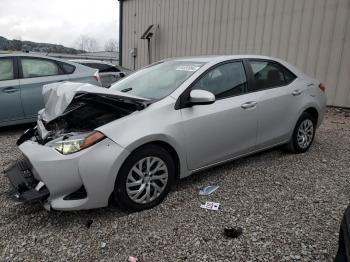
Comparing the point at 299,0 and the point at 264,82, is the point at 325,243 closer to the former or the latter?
the point at 264,82

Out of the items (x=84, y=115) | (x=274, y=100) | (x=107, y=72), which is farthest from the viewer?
(x=107, y=72)

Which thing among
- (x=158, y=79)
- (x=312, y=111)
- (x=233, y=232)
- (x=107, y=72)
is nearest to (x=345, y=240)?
(x=233, y=232)

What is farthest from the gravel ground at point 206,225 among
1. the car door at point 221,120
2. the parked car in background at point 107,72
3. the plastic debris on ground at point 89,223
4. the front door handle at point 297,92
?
the parked car in background at point 107,72

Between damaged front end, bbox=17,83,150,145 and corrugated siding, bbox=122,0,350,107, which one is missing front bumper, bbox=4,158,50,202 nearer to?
damaged front end, bbox=17,83,150,145

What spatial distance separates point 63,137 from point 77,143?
24cm

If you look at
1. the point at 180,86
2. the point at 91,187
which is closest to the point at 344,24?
the point at 180,86

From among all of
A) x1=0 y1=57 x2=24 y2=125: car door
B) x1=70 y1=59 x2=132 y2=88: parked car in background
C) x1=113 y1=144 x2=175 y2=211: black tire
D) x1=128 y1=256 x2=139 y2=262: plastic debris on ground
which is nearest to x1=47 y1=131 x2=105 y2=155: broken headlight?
x1=113 y1=144 x2=175 y2=211: black tire

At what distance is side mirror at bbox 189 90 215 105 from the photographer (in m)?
3.28

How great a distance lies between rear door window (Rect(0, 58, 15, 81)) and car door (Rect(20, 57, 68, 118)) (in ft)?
0.53

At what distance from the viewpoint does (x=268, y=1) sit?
8961 millimetres

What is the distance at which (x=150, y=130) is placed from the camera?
303 centimetres

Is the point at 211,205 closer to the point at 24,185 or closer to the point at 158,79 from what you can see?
the point at 158,79

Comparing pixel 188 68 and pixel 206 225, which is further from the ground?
pixel 188 68

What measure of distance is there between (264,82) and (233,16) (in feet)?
20.9
